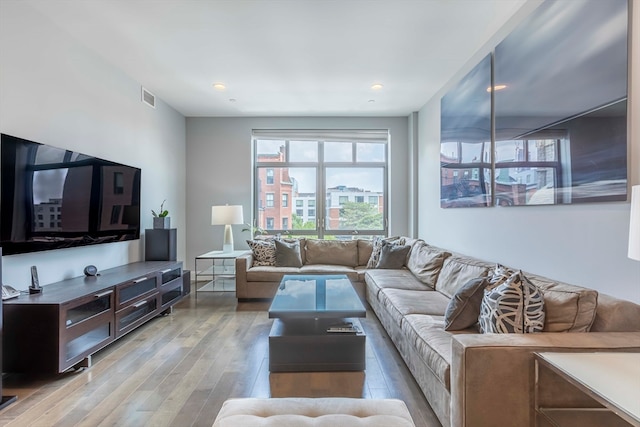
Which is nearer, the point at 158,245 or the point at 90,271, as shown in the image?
the point at 90,271

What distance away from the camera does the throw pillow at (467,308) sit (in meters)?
2.18

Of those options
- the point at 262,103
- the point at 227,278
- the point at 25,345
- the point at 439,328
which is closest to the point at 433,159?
the point at 262,103

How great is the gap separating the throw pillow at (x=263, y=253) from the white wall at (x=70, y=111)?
1.43 meters

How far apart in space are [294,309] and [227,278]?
3141 mm

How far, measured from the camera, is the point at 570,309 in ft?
5.84

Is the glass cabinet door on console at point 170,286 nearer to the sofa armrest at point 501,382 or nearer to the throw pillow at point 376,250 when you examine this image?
the throw pillow at point 376,250

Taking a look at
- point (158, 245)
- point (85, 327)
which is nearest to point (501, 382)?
point (85, 327)

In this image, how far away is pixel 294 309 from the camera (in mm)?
2541

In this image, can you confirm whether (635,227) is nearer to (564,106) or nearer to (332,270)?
(564,106)

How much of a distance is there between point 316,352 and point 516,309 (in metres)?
1.40

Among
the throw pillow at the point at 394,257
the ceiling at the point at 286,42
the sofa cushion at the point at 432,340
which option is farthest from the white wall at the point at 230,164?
the sofa cushion at the point at 432,340

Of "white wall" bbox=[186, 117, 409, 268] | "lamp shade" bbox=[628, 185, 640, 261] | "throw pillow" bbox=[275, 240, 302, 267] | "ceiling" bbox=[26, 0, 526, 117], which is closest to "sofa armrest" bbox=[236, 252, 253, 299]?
"throw pillow" bbox=[275, 240, 302, 267]

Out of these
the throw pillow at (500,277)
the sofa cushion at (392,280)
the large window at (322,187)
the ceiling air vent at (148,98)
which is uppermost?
the ceiling air vent at (148,98)

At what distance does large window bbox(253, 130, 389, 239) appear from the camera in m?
5.96
